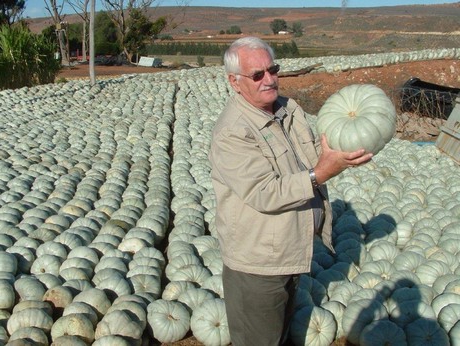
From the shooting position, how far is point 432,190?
6.81 meters

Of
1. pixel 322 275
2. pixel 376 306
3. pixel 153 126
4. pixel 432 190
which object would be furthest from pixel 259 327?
pixel 153 126

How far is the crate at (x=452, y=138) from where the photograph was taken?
27.9 feet

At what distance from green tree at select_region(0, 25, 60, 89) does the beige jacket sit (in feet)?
48.3

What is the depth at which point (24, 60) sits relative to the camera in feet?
54.7

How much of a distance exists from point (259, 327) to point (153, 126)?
8107 millimetres

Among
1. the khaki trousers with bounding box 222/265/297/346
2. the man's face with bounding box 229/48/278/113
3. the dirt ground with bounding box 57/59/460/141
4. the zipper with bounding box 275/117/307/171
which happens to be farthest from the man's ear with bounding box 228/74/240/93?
the dirt ground with bounding box 57/59/460/141

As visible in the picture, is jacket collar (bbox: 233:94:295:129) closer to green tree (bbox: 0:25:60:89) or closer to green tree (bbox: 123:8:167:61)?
green tree (bbox: 0:25:60:89)

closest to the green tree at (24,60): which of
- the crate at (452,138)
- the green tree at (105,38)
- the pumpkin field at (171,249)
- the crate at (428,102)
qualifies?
the pumpkin field at (171,249)

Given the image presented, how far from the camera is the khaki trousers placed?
2.86 meters

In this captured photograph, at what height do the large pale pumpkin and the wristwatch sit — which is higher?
the large pale pumpkin

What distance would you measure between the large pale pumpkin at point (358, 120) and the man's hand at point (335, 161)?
27cm

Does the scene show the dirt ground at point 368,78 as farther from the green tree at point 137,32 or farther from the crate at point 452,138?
the green tree at point 137,32

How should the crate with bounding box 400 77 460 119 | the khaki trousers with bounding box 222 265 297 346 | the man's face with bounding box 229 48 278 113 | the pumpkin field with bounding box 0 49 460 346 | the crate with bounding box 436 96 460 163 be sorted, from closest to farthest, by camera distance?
the man's face with bounding box 229 48 278 113 → the khaki trousers with bounding box 222 265 297 346 → the pumpkin field with bounding box 0 49 460 346 → the crate with bounding box 436 96 460 163 → the crate with bounding box 400 77 460 119

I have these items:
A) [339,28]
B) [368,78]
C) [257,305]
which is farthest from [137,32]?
[339,28]
